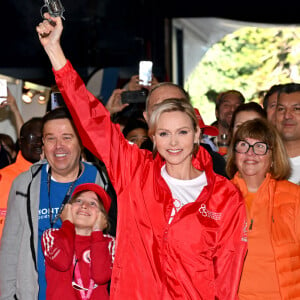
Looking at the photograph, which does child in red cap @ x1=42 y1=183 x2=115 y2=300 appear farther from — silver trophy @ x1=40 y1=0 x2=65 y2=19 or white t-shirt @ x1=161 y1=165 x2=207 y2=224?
silver trophy @ x1=40 y1=0 x2=65 y2=19

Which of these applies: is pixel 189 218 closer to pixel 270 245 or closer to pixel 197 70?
pixel 270 245

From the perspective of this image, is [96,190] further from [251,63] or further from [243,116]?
[251,63]

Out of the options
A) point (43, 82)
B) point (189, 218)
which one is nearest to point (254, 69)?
point (43, 82)

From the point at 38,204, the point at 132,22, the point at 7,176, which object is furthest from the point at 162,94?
the point at 132,22

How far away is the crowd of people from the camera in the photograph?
12.9ft

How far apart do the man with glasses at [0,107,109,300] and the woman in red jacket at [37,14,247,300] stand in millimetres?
697

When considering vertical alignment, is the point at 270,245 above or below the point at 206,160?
below

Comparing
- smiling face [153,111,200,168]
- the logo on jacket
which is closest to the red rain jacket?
the logo on jacket

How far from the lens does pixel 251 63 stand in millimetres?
11438

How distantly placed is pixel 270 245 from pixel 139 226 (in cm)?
96

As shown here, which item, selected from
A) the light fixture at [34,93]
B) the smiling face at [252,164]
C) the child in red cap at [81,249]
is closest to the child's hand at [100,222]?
the child in red cap at [81,249]

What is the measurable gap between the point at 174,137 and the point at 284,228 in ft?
3.22

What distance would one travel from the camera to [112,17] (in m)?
10.9

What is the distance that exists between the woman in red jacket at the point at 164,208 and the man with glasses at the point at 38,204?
70 centimetres
